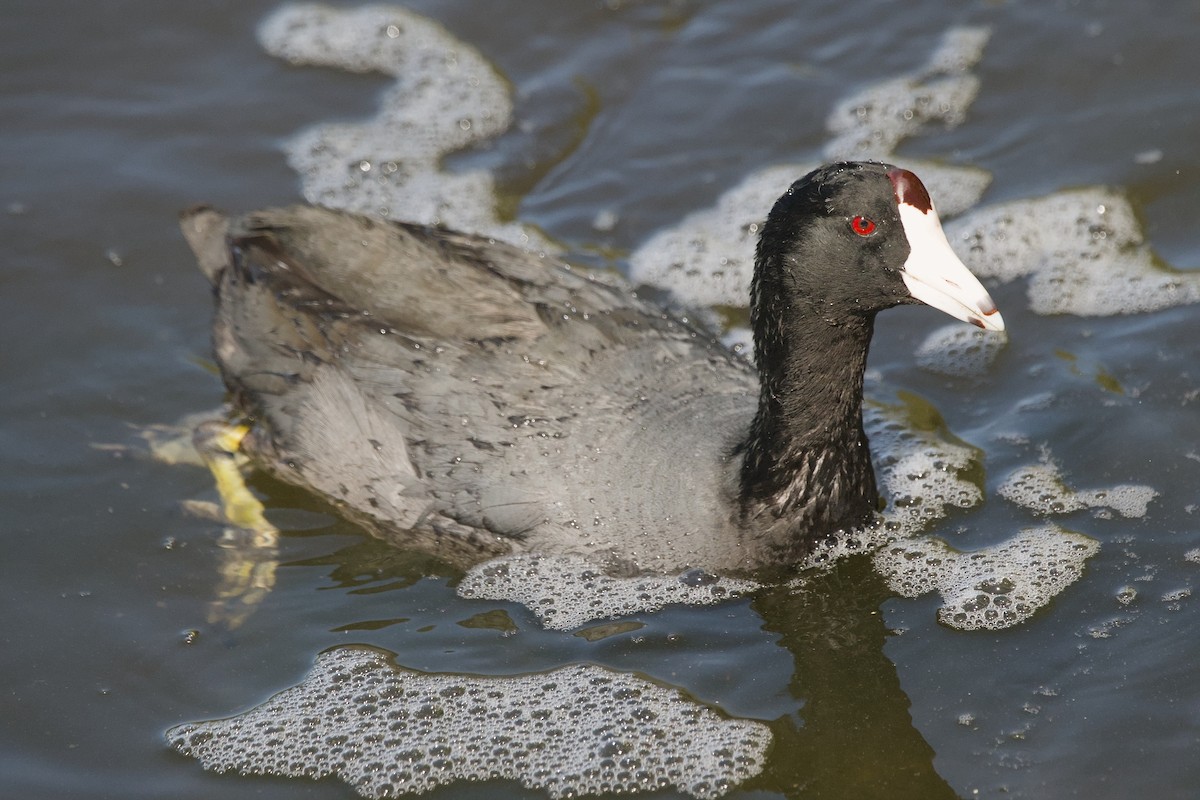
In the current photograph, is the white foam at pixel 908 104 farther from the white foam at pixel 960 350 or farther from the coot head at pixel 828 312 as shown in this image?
the coot head at pixel 828 312

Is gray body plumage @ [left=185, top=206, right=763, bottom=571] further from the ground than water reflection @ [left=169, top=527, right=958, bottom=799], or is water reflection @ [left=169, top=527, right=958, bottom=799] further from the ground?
gray body plumage @ [left=185, top=206, right=763, bottom=571]

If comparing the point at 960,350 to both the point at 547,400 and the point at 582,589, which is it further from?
the point at 582,589

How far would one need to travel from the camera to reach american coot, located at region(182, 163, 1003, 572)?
4102 millimetres

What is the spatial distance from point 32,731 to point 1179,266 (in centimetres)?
423

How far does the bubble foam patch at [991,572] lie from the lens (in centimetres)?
404

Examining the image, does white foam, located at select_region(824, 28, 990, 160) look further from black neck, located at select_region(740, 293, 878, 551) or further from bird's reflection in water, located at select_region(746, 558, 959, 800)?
bird's reflection in water, located at select_region(746, 558, 959, 800)

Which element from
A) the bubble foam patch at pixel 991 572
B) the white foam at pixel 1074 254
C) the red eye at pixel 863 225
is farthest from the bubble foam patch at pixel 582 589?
the white foam at pixel 1074 254

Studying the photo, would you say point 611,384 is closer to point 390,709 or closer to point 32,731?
point 390,709

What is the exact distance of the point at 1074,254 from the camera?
218 inches

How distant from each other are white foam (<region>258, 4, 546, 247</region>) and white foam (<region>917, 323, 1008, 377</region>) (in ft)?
5.54

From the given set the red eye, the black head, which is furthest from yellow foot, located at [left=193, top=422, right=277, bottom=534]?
the red eye

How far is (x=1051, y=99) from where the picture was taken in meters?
6.24

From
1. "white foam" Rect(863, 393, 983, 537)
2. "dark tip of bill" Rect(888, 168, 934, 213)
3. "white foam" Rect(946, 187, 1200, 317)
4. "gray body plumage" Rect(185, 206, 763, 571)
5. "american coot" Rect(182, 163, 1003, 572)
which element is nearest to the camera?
"dark tip of bill" Rect(888, 168, 934, 213)

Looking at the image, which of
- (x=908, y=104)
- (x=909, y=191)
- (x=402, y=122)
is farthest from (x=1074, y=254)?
(x=402, y=122)
